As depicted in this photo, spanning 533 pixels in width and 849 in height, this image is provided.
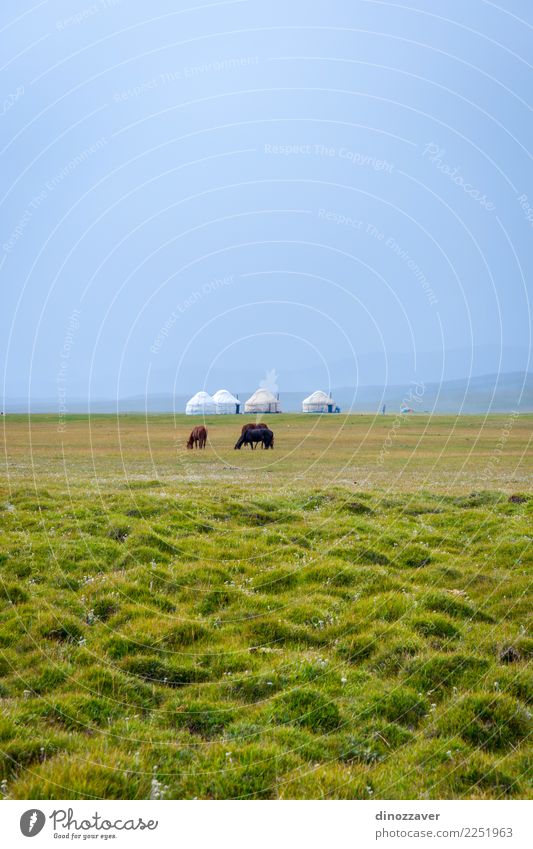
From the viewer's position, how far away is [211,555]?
14.7 metres

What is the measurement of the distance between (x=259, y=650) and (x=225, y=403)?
15756 cm

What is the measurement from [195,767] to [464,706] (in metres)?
3.73

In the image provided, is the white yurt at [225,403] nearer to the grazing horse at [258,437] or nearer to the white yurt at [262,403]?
the white yurt at [262,403]

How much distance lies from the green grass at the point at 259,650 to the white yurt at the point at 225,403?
480 ft

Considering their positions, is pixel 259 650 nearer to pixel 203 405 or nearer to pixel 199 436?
pixel 199 436

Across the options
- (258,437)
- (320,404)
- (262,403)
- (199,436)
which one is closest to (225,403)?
(262,403)

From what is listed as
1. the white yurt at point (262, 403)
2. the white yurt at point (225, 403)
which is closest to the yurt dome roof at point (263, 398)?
the white yurt at point (262, 403)

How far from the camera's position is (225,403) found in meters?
167

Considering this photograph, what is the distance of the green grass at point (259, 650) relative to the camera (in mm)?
7184

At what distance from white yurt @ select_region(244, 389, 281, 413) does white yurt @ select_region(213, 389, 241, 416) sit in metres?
7.76

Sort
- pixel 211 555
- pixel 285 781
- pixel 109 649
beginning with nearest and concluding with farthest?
pixel 285 781 → pixel 109 649 → pixel 211 555

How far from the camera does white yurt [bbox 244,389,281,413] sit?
159 meters

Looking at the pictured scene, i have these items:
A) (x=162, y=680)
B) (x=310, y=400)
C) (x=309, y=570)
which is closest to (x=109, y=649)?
(x=162, y=680)
